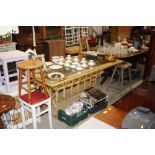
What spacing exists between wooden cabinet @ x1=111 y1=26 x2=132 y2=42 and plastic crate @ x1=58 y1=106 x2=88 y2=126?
11.9 ft

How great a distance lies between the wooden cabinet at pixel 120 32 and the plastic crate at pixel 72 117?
3.63 meters

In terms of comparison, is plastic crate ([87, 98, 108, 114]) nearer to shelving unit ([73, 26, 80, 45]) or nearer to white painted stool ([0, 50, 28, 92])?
Result: white painted stool ([0, 50, 28, 92])

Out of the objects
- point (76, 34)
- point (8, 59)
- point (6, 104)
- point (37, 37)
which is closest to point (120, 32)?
point (76, 34)

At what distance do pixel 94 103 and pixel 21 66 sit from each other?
1462 mm

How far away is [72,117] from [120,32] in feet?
13.1

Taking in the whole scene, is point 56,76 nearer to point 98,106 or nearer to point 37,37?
point 98,106

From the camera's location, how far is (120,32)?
20.1 ft

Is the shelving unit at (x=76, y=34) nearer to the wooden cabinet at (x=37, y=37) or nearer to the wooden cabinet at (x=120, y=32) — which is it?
the wooden cabinet at (x=37, y=37)

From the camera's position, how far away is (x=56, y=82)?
279 centimetres

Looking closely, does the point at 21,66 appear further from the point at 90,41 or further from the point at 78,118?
the point at 90,41

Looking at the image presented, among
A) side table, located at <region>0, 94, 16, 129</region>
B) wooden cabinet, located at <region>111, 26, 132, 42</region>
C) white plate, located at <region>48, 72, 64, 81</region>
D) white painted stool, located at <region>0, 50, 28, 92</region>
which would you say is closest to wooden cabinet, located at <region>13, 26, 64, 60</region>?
wooden cabinet, located at <region>111, 26, 132, 42</region>

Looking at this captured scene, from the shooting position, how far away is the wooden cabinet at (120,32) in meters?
6.07

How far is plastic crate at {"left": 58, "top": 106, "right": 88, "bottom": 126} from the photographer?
296 centimetres
